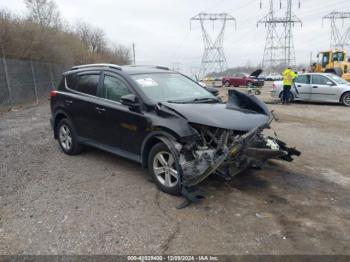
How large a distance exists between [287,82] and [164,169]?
12.7 meters

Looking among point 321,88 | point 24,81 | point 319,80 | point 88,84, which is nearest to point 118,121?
point 88,84

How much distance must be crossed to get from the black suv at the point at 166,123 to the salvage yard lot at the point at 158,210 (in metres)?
0.40

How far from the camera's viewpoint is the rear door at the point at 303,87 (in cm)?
1565

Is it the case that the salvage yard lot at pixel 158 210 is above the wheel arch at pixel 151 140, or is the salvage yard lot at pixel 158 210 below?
below

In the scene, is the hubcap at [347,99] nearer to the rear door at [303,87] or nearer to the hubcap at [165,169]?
the rear door at [303,87]

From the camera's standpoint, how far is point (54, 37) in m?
22.2

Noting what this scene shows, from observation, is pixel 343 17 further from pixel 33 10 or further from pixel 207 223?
pixel 207 223

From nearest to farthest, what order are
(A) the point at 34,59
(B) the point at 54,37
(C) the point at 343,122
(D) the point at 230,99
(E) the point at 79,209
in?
1. (E) the point at 79,209
2. (D) the point at 230,99
3. (C) the point at 343,122
4. (A) the point at 34,59
5. (B) the point at 54,37

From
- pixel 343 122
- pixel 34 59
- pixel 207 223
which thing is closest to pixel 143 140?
pixel 207 223

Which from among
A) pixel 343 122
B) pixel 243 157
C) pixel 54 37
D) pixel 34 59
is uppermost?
pixel 54 37

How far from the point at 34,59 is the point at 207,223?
1850 cm

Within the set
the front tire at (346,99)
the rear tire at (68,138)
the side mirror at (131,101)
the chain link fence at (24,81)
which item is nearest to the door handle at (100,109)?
the side mirror at (131,101)

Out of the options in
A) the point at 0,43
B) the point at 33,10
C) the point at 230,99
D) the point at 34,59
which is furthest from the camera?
the point at 33,10

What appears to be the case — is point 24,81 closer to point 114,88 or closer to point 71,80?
point 71,80
